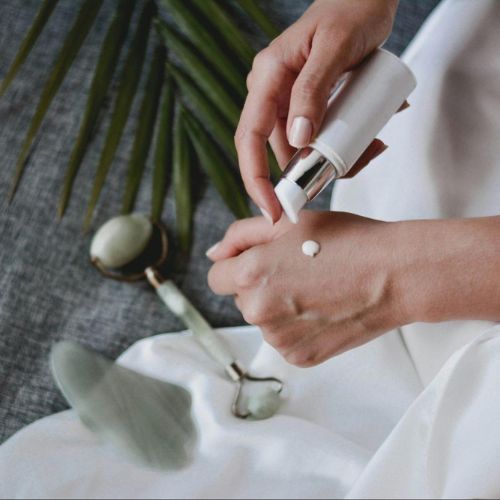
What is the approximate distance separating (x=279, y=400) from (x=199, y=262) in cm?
25

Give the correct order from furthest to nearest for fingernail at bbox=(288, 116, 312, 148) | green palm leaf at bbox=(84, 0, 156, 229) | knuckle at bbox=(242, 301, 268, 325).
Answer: green palm leaf at bbox=(84, 0, 156, 229), knuckle at bbox=(242, 301, 268, 325), fingernail at bbox=(288, 116, 312, 148)

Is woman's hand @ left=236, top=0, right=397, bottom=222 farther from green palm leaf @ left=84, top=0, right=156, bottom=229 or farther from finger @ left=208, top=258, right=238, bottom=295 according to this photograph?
green palm leaf @ left=84, top=0, right=156, bottom=229

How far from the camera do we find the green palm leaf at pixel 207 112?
875mm

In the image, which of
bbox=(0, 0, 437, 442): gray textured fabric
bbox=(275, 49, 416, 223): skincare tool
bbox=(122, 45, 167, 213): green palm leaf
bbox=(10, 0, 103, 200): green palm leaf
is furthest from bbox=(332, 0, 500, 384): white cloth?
bbox=(10, 0, 103, 200): green palm leaf

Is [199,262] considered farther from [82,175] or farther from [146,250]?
[82,175]

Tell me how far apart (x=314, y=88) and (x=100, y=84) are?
1.38ft

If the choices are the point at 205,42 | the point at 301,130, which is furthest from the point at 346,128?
the point at 205,42

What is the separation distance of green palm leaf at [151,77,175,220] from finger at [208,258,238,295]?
19 centimetres

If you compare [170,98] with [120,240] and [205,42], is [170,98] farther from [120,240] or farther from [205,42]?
[120,240]

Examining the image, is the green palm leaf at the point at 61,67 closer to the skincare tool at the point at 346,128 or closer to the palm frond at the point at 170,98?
the palm frond at the point at 170,98

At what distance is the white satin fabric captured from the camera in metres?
0.56

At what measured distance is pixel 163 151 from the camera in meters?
0.89

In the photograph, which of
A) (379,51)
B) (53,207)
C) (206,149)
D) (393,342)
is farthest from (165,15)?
(393,342)

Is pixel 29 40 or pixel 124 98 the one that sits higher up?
pixel 29 40
